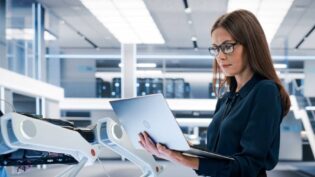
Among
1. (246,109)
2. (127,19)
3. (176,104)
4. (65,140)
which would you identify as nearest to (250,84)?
(246,109)

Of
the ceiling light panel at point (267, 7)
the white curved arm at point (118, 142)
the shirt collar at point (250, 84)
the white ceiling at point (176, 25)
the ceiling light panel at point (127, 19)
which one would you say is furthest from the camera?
the white ceiling at point (176, 25)

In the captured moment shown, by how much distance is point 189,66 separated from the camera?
16531mm

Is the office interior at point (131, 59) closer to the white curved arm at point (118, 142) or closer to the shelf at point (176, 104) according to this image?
the shelf at point (176, 104)

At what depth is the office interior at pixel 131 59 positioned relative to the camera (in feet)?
30.0

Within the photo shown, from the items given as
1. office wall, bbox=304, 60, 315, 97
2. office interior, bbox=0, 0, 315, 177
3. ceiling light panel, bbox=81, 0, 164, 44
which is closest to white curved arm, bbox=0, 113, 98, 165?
office interior, bbox=0, 0, 315, 177

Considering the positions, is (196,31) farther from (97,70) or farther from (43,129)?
(43,129)

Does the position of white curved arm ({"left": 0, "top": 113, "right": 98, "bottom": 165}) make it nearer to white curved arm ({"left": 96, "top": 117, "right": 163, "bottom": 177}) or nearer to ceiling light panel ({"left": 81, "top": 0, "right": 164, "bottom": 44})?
white curved arm ({"left": 96, "top": 117, "right": 163, "bottom": 177})

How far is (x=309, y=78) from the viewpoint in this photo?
14.6 meters

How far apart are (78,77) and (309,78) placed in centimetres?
739

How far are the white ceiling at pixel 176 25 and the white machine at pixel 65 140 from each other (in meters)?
7.02

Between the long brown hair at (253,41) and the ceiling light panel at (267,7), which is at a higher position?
the ceiling light panel at (267,7)

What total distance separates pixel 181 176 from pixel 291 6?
4136 millimetres

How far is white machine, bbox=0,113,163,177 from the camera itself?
1669 millimetres

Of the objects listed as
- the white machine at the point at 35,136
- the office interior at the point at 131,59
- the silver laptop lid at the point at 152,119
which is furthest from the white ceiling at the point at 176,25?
the silver laptop lid at the point at 152,119
